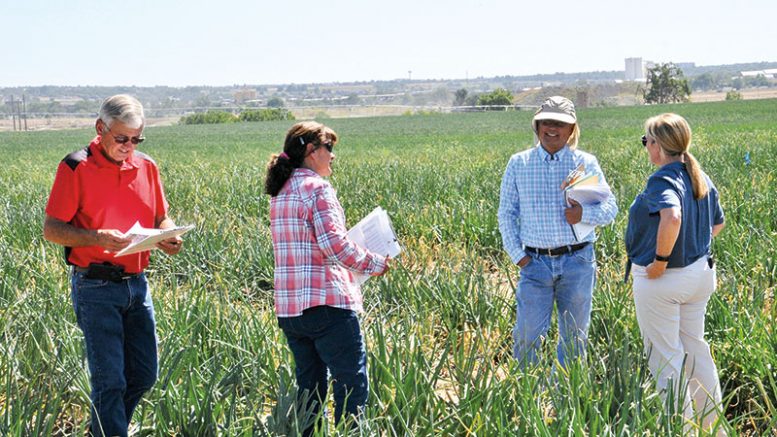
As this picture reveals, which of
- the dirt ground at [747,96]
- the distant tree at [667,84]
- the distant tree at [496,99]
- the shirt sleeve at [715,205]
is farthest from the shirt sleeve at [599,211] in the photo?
the distant tree at [496,99]

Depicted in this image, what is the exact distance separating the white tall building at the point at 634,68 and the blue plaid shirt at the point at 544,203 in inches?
7502

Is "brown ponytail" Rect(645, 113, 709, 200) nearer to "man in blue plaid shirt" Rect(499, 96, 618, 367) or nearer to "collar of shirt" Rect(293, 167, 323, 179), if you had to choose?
"man in blue plaid shirt" Rect(499, 96, 618, 367)

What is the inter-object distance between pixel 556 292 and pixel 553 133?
75cm

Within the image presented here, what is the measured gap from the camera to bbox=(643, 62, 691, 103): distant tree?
350 feet

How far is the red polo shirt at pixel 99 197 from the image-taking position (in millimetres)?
3121

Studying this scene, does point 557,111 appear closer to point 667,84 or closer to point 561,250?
point 561,250

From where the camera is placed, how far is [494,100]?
112500 mm

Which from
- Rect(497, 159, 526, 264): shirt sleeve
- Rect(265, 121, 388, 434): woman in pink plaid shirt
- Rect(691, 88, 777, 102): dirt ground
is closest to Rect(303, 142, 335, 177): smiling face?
Rect(265, 121, 388, 434): woman in pink plaid shirt

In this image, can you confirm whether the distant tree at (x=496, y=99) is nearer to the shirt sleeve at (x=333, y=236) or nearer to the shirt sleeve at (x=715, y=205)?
the shirt sleeve at (x=715, y=205)

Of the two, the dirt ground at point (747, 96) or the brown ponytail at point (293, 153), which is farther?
the dirt ground at point (747, 96)

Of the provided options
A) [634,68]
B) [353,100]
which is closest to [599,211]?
[353,100]

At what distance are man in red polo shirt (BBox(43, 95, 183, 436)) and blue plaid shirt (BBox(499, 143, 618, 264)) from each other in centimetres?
173

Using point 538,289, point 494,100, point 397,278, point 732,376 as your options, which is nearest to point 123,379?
point 538,289

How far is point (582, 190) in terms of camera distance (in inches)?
150
